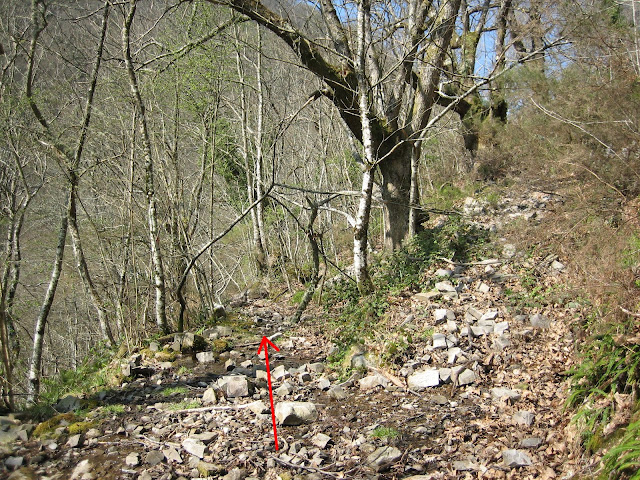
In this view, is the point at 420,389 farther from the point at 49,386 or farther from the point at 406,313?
the point at 49,386

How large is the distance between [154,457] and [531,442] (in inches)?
115

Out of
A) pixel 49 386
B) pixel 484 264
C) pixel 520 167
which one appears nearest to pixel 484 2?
pixel 520 167

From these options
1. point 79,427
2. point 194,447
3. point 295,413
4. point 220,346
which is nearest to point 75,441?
point 79,427

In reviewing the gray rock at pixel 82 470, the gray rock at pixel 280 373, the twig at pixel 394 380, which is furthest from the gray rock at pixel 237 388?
the gray rock at pixel 82 470

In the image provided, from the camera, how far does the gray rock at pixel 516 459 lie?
3135 millimetres

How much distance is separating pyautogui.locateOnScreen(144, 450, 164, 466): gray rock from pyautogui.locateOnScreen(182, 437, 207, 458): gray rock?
0.20 m

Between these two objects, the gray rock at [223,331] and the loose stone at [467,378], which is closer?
the loose stone at [467,378]

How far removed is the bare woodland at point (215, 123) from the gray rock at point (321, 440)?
9.77 ft

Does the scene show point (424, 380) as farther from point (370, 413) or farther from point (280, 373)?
point (280, 373)

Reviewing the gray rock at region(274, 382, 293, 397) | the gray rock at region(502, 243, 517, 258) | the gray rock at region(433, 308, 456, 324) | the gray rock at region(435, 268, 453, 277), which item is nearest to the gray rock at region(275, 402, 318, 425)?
the gray rock at region(274, 382, 293, 397)

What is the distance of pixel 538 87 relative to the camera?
33.8 ft

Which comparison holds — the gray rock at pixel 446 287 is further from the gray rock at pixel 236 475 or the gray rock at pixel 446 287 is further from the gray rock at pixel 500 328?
the gray rock at pixel 236 475

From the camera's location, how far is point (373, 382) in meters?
4.86

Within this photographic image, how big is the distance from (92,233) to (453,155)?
29.3ft
